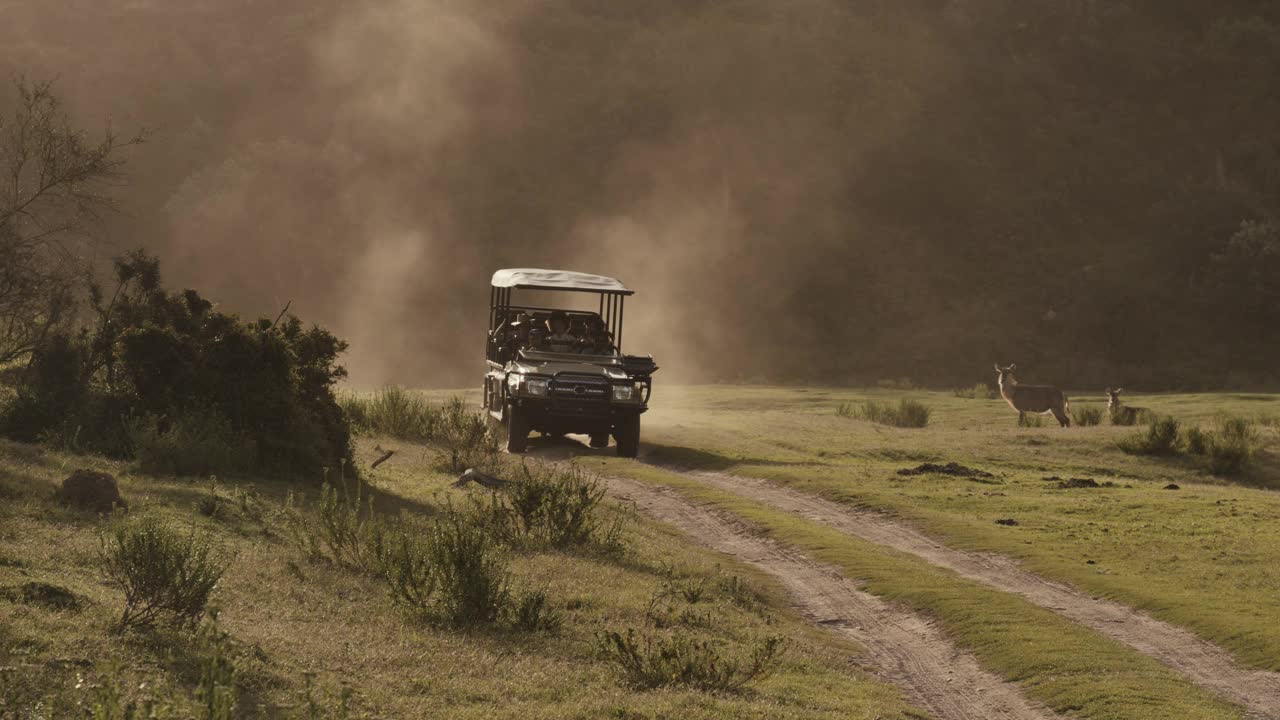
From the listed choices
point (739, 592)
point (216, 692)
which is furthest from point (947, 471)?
point (216, 692)

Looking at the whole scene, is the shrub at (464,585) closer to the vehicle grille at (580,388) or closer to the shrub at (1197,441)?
the vehicle grille at (580,388)

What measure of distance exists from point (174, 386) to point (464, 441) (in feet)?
20.4

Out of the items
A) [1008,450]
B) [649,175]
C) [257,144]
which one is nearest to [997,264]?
[649,175]

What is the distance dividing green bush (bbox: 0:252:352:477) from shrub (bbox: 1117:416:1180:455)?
52.7 feet

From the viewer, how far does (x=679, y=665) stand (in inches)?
349

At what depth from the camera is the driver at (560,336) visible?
24297mm

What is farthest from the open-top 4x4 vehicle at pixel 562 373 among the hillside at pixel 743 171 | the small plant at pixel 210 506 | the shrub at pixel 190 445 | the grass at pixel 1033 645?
the hillside at pixel 743 171

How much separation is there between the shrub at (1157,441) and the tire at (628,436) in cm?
1017

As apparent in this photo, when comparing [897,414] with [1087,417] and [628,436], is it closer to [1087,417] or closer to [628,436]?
[1087,417]

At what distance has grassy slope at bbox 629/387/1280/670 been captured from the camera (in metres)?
13.3

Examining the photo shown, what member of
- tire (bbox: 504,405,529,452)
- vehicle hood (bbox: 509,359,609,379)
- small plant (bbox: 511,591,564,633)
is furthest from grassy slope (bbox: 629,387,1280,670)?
small plant (bbox: 511,591,564,633)

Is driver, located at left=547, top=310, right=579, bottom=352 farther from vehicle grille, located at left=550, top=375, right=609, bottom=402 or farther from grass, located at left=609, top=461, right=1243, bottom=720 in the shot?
grass, located at left=609, top=461, right=1243, bottom=720

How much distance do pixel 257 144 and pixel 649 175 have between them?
1017 inches

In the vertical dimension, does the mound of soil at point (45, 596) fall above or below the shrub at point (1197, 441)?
below
